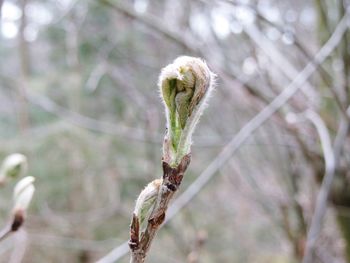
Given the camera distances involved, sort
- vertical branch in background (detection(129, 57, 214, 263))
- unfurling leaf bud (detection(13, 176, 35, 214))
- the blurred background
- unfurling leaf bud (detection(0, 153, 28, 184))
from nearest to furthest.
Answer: vertical branch in background (detection(129, 57, 214, 263)), unfurling leaf bud (detection(13, 176, 35, 214)), unfurling leaf bud (detection(0, 153, 28, 184)), the blurred background

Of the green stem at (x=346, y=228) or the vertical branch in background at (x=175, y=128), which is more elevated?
the vertical branch in background at (x=175, y=128)

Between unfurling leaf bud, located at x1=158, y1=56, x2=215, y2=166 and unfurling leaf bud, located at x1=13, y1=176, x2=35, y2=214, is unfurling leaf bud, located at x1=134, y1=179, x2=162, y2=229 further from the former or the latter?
unfurling leaf bud, located at x1=13, y1=176, x2=35, y2=214

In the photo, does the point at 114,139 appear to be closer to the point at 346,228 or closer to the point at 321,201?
the point at 346,228

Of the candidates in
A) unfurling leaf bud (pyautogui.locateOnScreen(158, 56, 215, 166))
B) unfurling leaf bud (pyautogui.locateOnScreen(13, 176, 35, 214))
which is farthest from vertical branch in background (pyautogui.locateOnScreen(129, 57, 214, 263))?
unfurling leaf bud (pyautogui.locateOnScreen(13, 176, 35, 214))

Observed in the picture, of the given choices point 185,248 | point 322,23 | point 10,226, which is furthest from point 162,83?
point 185,248

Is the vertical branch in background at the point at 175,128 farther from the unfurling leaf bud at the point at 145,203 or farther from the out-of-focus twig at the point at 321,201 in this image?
the out-of-focus twig at the point at 321,201

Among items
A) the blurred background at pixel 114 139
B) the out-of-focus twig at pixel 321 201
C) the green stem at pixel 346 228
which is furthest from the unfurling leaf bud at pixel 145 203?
the blurred background at pixel 114 139

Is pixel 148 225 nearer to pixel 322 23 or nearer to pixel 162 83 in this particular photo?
pixel 162 83
